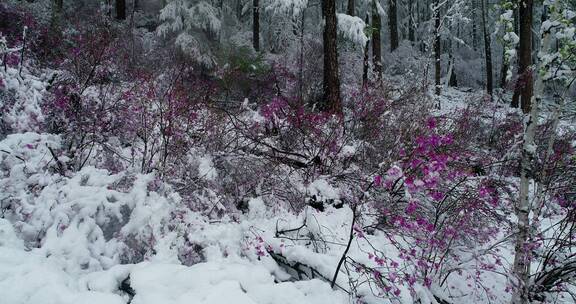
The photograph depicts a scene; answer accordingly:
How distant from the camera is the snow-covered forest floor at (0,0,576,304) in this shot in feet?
11.6

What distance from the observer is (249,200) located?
511cm

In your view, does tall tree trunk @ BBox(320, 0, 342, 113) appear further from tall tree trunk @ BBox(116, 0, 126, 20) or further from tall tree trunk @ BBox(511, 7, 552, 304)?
tall tree trunk @ BBox(116, 0, 126, 20)

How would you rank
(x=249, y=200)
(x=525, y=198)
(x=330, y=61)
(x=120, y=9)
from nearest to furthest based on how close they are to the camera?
(x=525, y=198)
(x=249, y=200)
(x=330, y=61)
(x=120, y=9)

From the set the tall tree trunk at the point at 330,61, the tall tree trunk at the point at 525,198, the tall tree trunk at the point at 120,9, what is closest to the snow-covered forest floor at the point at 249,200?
the tall tree trunk at the point at 525,198

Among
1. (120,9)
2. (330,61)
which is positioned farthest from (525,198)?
(120,9)

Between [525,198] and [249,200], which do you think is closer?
[525,198]

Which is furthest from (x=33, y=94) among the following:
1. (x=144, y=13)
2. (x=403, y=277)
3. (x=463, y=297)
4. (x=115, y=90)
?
(x=144, y=13)

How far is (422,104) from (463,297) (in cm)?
407

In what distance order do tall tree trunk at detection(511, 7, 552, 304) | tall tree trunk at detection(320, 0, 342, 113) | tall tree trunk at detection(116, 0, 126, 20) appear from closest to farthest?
tall tree trunk at detection(511, 7, 552, 304) < tall tree trunk at detection(320, 0, 342, 113) < tall tree trunk at detection(116, 0, 126, 20)

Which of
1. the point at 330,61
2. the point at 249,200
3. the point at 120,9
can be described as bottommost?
the point at 249,200

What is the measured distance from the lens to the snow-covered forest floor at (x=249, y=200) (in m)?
3.54

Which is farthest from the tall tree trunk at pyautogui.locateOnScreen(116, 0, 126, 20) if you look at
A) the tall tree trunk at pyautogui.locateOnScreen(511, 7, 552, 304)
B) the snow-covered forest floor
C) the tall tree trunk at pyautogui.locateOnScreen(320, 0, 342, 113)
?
the tall tree trunk at pyautogui.locateOnScreen(511, 7, 552, 304)

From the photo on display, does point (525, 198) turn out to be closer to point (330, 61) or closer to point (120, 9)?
point (330, 61)

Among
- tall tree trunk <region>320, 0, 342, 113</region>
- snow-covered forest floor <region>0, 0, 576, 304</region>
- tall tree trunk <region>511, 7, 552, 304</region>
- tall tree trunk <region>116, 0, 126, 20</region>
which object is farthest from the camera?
tall tree trunk <region>116, 0, 126, 20</region>
